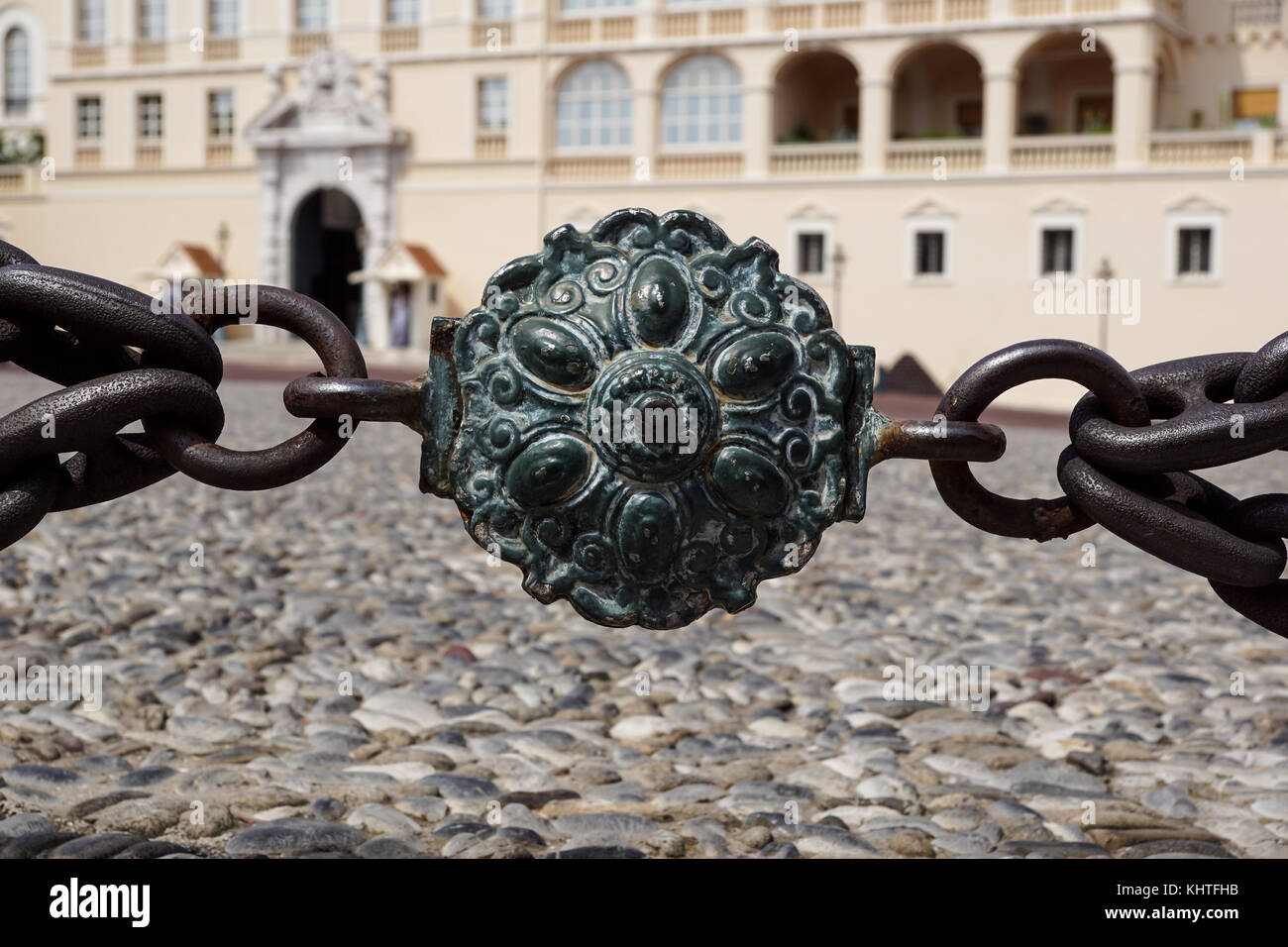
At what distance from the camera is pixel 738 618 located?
5.98 m

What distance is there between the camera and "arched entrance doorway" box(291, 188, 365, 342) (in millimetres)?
42469

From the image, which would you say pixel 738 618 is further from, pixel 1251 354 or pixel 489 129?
pixel 489 129

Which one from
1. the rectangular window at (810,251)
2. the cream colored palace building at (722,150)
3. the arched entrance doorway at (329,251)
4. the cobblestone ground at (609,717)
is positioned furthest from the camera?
the arched entrance doorway at (329,251)

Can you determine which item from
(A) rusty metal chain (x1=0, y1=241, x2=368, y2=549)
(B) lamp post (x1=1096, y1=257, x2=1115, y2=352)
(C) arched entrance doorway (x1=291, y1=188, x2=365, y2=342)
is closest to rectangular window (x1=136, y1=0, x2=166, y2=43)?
(C) arched entrance doorway (x1=291, y1=188, x2=365, y2=342)

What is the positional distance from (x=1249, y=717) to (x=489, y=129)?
37.1m

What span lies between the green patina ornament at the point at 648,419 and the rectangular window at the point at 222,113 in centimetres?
4372

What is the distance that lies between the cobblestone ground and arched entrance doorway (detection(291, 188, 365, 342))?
36.3 metres

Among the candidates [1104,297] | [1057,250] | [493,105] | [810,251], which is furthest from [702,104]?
[1104,297]

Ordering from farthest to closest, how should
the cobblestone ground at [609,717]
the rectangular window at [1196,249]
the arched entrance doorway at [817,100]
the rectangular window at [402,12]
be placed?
the rectangular window at [402,12], the arched entrance doorway at [817,100], the rectangular window at [1196,249], the cobblestone ground at [609,717]

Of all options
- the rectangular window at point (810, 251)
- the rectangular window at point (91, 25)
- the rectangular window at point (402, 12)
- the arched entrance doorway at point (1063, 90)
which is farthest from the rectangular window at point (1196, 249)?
the rectangular window at point (91, 25)

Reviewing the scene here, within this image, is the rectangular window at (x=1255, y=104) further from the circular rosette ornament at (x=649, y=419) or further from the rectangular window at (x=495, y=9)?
the circular rosette ornament at (x=649, y=419)

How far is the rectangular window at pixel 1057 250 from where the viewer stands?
3456 centimetres

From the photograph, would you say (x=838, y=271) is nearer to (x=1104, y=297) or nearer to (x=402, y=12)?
(x=1104, y=297)

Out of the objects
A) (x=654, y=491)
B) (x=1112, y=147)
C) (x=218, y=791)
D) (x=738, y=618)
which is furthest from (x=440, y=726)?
(x=1112, y=147)
